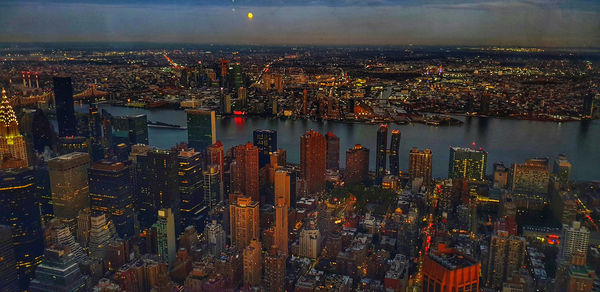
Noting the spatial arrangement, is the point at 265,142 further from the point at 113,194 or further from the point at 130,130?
the point at 113,194

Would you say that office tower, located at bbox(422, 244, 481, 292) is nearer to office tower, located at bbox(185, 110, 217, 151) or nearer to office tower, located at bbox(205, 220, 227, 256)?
office tower, located at bbox(205, 220, 227, 256)

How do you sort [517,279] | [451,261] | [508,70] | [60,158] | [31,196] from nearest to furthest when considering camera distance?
[451,261] → [517,279] → [31,196] → [508,70] → [60,158]

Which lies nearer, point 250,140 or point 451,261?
point 451,261

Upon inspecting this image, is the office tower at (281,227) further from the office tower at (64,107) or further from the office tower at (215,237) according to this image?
the office tower at (64,107)

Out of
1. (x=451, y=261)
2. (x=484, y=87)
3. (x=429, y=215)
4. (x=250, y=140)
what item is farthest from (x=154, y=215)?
(x=484, y=87)

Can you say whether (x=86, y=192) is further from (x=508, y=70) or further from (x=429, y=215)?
(x=508, y=70)

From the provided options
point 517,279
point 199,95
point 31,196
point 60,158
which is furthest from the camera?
point 199,95

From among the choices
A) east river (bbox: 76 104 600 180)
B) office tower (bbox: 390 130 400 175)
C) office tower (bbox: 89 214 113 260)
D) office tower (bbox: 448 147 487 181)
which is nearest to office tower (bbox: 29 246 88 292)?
office tower (bbox: 89 214 113 260)
